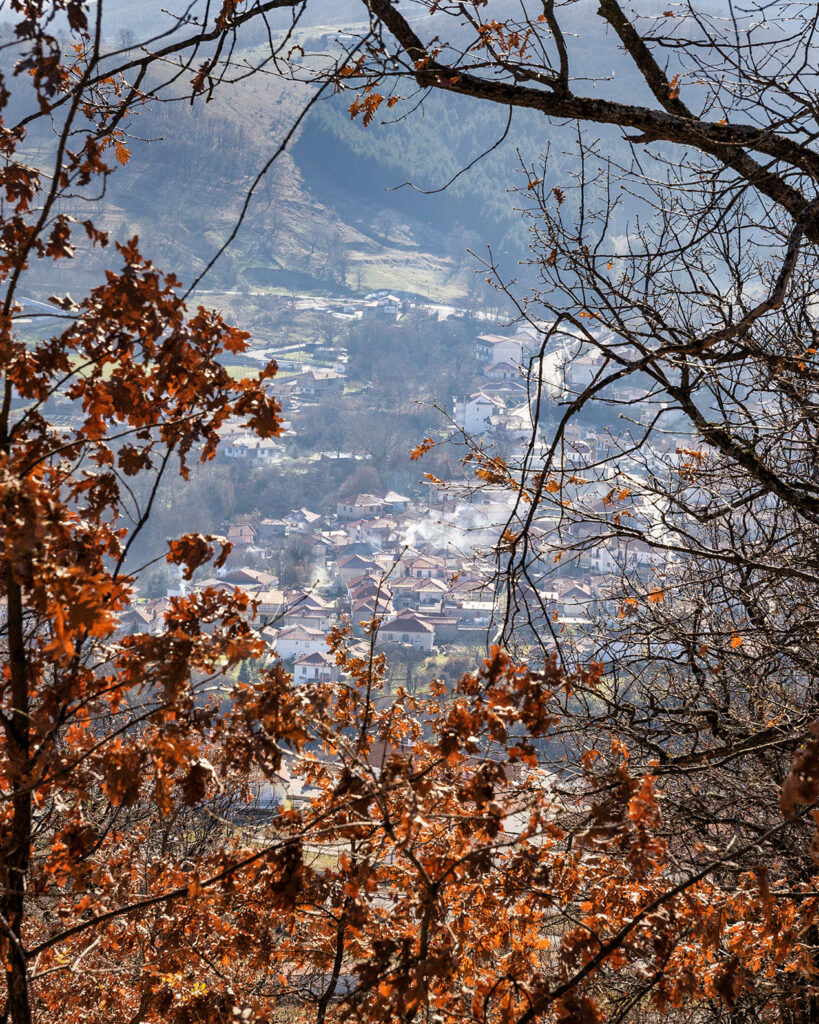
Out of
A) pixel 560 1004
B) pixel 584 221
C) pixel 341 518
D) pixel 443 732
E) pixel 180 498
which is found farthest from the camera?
pixel 341 518

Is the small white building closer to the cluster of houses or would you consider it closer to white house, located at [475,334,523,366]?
the cluster of houses

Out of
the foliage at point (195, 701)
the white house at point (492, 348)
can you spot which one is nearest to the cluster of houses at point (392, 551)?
the white house at point (492, 348)

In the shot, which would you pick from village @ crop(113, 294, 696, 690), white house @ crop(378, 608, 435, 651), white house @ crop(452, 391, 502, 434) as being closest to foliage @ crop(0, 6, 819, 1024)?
village @ crop(113, 294, 696, 690)

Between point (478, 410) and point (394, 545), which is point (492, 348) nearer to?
point (478, 410)

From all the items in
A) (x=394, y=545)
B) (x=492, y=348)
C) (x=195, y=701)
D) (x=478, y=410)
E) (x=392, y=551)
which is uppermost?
(x=492, y=348)

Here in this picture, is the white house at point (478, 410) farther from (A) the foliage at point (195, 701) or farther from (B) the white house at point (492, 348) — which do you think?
(A) the foliage at point (195, 701)

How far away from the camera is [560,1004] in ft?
5.92

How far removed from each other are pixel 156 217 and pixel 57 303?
364ft

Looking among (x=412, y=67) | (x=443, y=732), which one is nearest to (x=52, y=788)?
(x=443, y=732)

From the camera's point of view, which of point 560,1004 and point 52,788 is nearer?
point 560,1004

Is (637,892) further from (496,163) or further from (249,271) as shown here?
(496,163)

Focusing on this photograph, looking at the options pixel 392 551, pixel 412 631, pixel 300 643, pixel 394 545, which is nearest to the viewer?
pixel 412 631

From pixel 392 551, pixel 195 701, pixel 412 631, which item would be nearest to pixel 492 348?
pixel 392 551

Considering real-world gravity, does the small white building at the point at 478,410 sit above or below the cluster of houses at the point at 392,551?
above
